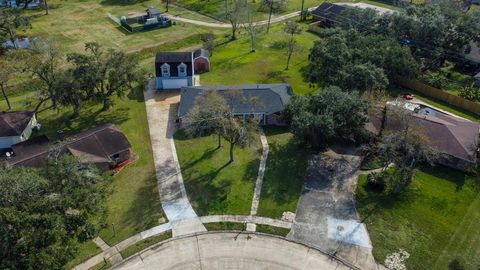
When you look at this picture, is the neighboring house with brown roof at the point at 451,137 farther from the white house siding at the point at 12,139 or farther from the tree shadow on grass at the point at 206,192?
the white house siding at the point at 12,139

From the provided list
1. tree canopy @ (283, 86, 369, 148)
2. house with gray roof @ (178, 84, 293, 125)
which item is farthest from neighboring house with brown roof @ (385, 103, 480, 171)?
house with gray roof @ (178, 84, 293, 125)

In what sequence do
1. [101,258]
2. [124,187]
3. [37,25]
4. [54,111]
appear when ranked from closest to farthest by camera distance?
[101,258] → [124,187] → [54,111] → [37,25]

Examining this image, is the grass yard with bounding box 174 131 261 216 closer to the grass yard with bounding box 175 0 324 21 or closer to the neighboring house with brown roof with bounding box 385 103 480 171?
the neighboring house with brown roof with bounding box 385 103 480 171

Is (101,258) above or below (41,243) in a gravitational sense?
below

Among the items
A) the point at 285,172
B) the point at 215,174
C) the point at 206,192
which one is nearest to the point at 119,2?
the point at 215,174

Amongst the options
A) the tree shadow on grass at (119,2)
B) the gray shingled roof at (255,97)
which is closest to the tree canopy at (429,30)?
the gray shingled roof at (255,97)

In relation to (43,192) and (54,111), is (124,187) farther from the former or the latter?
(54,111)

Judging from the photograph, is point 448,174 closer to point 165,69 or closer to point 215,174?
point 215,174

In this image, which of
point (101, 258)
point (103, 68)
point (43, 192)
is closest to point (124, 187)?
point (101, 258)
